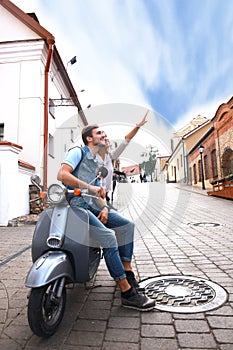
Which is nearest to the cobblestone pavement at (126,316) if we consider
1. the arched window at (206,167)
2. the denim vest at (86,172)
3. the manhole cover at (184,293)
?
the manhole cover at (184,293)

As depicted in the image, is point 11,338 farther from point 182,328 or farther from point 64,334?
point 182,328

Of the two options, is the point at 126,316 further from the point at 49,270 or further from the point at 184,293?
the point at 49,270

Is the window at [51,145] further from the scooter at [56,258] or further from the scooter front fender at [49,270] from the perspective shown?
the scooter front fender at [49,270]

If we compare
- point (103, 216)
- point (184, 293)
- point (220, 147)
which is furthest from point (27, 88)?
point (220, 147)

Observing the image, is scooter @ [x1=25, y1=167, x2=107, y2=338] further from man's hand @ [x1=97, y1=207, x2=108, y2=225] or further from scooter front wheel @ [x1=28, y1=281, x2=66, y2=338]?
man's hand @ [x1=97, y1=207, x2=108, y2=225]

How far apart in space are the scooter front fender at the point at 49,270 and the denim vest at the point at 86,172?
0.52m

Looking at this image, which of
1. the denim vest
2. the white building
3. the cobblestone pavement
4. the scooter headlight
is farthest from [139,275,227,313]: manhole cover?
the white building

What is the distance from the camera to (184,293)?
277cm

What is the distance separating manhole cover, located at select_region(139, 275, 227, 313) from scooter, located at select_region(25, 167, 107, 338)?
74cm

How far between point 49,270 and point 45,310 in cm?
34

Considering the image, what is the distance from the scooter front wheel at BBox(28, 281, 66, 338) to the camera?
190cm

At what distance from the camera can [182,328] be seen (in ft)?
6.95

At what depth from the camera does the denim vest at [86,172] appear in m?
2.55

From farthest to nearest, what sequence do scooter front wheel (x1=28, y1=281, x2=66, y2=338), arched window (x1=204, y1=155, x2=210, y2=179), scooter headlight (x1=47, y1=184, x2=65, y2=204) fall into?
arched window (x1=204, y1=155, x2=210, y2=179) → scooter headlight (x1=47, y1=184, x2=65, y2=204) → scooter front wheel (x1=28, y1=281, x2=66, y2=338)
